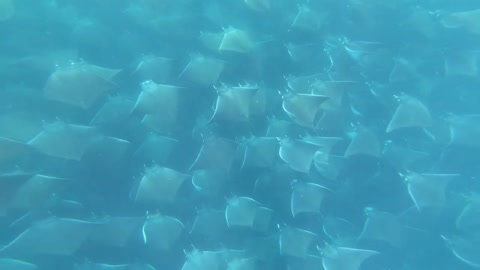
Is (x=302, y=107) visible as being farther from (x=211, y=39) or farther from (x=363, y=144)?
(x=211, y=39)

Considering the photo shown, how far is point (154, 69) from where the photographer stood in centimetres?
349

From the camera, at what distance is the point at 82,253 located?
10.2 feet

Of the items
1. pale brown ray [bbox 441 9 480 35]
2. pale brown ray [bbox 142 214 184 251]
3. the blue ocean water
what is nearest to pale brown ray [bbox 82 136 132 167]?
the blue ocean water

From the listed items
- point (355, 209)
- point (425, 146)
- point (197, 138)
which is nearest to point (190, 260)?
point (197, 138)

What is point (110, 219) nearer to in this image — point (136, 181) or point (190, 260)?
point (136, 181)

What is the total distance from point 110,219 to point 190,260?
0.68m

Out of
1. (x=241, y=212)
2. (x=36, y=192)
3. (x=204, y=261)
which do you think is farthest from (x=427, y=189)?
(x=36, y=192)

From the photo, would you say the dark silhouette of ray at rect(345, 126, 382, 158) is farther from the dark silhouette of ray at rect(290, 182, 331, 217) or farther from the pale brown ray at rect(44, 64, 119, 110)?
the pale brown ray at rect(44, 64, 119, 110)

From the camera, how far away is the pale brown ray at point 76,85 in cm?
314

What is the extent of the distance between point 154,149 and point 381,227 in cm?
202

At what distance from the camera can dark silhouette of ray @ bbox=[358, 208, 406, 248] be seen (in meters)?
3.47

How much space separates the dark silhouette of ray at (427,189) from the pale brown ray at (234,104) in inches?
60.4

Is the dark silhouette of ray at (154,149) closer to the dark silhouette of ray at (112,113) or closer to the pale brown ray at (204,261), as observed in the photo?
the dark silhouette of ray at (112,113)

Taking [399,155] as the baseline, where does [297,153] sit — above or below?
above
